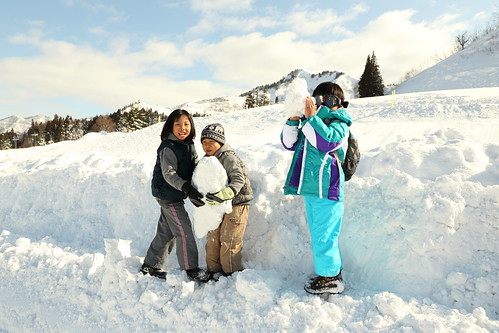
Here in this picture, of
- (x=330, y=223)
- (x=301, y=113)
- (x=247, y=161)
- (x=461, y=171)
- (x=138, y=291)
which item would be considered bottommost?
(x=138, y=291)

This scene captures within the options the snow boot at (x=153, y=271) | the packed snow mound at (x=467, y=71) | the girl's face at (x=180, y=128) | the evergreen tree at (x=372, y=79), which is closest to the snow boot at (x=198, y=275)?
the snow boot at (x=153, y=271)

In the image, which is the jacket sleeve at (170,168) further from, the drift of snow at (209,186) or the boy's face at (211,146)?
the boy's face at (211,146)

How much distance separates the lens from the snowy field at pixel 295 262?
261cm

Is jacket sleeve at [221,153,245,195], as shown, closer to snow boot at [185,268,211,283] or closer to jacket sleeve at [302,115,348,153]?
jacket sleeve at [302,115,348,153]

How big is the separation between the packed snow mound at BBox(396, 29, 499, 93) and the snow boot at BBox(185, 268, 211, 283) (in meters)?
26.9

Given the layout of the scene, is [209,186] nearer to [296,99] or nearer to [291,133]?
[291,133]

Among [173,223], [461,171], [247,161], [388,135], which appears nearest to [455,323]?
[461,171]

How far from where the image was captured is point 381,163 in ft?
13.7

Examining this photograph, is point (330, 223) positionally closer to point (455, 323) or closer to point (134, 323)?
point (455, 323)

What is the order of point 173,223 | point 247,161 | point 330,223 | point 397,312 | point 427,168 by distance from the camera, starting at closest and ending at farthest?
point 397,312
point 330,223
point 173,223
point 427,168
point 247,161

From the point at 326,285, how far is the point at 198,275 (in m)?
1.33

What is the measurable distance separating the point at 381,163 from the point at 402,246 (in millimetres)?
1399

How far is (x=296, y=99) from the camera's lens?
2.91m

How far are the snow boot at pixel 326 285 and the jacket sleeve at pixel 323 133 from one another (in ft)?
3.94
